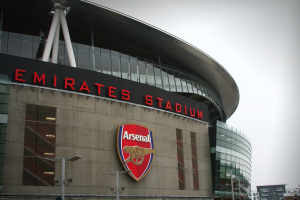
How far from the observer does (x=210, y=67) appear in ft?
201

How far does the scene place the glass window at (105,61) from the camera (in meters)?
48.8

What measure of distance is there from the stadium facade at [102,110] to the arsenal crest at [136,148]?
132mm

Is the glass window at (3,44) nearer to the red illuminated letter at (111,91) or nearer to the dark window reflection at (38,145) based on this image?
Result: the dark window reflection at (38,145)

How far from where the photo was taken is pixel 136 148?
43.8m

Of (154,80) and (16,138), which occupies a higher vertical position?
(154,80)

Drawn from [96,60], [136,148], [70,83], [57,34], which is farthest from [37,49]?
[136,148]

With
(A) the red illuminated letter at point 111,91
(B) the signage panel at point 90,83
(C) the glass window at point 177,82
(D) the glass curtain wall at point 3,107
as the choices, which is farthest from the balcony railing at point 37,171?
(C) the glass window at point 177,82

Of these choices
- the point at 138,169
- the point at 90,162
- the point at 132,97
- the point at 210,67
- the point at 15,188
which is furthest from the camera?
the point at 210,67

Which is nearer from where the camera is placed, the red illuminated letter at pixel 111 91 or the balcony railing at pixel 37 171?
the balcony railing at pixel 37 171

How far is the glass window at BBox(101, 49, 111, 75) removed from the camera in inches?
1921

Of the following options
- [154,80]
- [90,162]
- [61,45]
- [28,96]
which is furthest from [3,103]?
[154,80]

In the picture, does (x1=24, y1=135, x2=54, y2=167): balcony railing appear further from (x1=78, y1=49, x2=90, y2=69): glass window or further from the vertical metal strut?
(x1=78, y1=49, x2=90, y2=69): glass window

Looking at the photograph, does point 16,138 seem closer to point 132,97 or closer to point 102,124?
point 102,124

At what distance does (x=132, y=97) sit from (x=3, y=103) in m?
17.0
